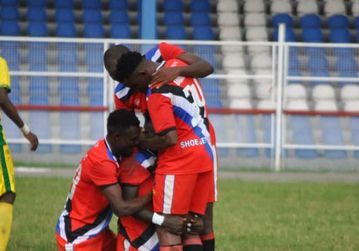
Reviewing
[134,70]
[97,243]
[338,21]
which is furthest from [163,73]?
[338,21]

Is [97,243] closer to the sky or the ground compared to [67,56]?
closer to the ground

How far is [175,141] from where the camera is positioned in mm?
7484

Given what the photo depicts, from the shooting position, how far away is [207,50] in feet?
58.7

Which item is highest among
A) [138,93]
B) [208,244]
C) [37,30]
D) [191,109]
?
[37,30]

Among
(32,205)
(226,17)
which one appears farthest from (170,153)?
Result: (226,17)

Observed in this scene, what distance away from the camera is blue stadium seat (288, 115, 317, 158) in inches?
709

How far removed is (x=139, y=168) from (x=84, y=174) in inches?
17.0

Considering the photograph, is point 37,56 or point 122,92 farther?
point 37,56

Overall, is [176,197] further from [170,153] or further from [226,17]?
[226,17]

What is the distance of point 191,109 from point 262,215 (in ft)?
16.6

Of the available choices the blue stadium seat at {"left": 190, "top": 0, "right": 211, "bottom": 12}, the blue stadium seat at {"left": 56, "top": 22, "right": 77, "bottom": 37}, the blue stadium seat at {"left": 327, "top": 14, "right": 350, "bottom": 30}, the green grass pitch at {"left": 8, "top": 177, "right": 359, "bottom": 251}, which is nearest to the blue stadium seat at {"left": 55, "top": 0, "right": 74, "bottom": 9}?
the blue stadium seat at {"left": 56, "top": 22, "right": 77, "bottom": 37}

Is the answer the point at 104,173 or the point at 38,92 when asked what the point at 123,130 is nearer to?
the point at 104,173

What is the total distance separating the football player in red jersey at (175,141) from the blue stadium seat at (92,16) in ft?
46.6

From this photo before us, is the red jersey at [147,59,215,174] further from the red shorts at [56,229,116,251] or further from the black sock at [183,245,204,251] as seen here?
the red shorts at [56,229,116,251]
